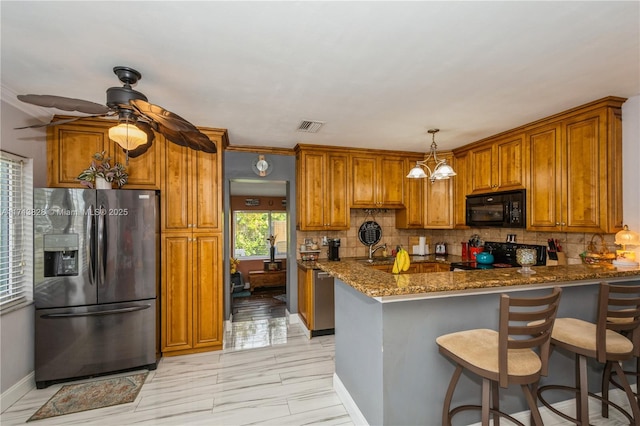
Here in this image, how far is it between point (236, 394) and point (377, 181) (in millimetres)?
3168

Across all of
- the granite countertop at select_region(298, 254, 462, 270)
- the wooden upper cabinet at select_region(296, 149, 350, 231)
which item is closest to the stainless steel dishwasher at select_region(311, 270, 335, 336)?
the granite countertop at select_region(298, 254, 462, 270)

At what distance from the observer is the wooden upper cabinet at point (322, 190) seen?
4.11m

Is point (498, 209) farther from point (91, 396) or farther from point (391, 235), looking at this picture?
point (91, 396)

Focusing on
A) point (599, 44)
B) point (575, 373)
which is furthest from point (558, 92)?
point (575, 373)

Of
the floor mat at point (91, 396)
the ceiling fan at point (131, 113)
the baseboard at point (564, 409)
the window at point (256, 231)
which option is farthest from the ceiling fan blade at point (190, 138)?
the window at point (256, 231)

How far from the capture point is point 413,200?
180 inches

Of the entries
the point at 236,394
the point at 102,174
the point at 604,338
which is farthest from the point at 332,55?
the point at 236,394

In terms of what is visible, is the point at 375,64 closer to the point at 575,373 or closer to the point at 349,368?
the point at 349,368

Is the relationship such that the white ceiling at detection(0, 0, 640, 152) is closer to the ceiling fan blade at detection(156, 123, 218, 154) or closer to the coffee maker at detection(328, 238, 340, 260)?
the ceiling fan blade at detection(156, 123, 218, 154)

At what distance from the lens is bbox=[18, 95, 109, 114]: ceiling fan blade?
1.75 metres

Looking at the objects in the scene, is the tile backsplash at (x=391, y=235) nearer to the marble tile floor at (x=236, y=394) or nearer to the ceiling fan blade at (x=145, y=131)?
the marble tile floor at (x=236, y=394)

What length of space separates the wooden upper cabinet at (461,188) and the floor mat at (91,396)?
4220 millimetres

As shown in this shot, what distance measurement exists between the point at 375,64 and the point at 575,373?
2747 mm

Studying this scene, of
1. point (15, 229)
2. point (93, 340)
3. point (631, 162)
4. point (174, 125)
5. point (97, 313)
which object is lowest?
point (93, 340)
